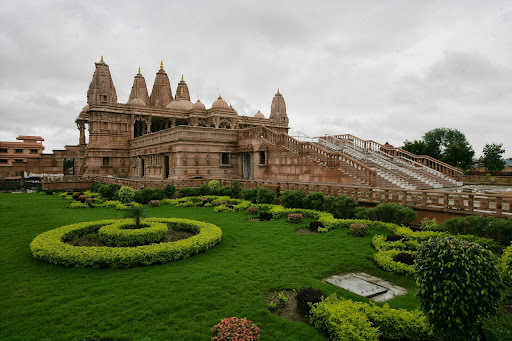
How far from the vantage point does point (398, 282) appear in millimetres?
7465

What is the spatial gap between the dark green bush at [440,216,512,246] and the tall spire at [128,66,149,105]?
1825 inches

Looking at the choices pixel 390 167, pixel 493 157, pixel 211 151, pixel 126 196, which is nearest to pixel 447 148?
pixel 493 157

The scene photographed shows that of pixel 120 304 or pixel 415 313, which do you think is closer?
pixel 415 313

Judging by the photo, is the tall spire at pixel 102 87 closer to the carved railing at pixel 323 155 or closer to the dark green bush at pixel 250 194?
the carved railing at pixel 323 155

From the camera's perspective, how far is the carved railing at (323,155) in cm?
1750

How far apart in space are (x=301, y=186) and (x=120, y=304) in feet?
42.8

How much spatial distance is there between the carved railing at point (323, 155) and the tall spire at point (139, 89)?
28.3 m

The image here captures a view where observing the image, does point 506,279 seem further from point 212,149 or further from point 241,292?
point 212,149

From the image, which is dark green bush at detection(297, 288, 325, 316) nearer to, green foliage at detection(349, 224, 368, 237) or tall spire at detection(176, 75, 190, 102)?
green foliage at detection(349, 224, 368, 237)

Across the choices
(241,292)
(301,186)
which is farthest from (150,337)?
(301,186)


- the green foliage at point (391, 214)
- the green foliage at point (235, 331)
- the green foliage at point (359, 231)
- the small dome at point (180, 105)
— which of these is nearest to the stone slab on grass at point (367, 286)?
the green foliage at point (235, 331)

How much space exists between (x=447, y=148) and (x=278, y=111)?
2306 centimetres

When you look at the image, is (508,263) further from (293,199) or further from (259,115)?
(259,115)

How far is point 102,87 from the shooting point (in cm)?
4000
